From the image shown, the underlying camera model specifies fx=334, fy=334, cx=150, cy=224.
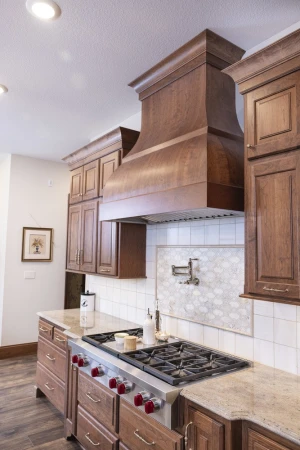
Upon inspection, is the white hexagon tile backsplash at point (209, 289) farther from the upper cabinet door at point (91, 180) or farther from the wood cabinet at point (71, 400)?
the upper cabinet door at point (91, 180)

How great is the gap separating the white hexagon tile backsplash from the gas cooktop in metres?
0.21

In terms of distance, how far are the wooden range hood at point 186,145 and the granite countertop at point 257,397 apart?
3.01ft

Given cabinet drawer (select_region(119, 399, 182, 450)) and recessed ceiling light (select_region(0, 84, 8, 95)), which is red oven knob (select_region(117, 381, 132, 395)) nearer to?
cabinet drawer (select_region(119, 399, 182, 450))

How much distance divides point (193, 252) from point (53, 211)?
3.37 metres

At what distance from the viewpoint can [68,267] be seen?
3727 mm

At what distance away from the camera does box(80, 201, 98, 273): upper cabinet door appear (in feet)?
10.8

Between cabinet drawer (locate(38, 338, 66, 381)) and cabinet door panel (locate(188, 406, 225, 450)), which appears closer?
cabinet door panel (locate(188, 406, 225, 450))

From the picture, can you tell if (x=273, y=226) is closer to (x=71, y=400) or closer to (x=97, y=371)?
(x=97, y=371)

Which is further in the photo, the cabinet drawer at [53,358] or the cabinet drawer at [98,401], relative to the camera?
the cabinet drawer at [53,358]

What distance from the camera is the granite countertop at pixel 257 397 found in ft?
4.43

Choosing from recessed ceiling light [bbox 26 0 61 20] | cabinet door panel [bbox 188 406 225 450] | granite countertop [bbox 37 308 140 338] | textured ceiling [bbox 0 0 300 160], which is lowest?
cabinet door panel [bbox 188 406 225 450]

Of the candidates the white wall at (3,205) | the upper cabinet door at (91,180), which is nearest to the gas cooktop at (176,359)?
the upper cabinet door at (91,180)

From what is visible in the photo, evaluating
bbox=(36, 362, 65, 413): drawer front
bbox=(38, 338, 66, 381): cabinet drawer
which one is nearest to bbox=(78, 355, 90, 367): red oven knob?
bbox=(38, 338, 66, 381): cabinet drawer

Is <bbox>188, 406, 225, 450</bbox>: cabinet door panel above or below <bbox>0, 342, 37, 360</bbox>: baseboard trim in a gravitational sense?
above
